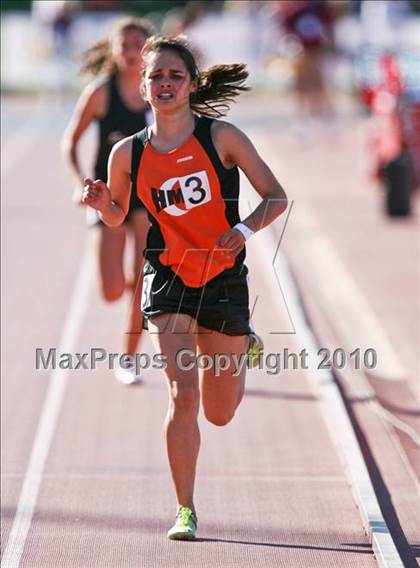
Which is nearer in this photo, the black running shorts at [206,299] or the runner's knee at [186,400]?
the runner's knee at [186,400]

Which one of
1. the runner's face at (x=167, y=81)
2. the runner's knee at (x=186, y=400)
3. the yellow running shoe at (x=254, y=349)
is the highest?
the runner's face at (x=167, y=81)

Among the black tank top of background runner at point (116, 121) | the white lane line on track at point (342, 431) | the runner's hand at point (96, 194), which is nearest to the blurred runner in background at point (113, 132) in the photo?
the black tank top of background runner at point (116, 121)

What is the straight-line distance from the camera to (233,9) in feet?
128

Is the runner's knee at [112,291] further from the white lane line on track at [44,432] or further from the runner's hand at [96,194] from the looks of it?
the runner's hand at [96,194]

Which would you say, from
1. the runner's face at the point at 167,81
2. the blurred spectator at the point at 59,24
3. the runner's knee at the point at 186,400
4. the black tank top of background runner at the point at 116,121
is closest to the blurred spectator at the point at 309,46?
the blurred spectator at the point at 59,24

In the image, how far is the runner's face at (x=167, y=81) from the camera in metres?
6.20

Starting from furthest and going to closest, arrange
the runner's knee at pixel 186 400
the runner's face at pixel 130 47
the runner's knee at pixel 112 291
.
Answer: the runner's knee at pixel 112 291, the runner's face at pixel 130 47, the runner's knee at pixel 186 400

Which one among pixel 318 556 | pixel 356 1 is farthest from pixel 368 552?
pixel 356 1

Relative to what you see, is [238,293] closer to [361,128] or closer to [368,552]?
[368,552]

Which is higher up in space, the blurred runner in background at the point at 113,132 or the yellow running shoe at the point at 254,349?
the blurred runner in background at the point at 113,132

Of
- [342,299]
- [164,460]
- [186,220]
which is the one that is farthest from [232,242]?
[342,299]

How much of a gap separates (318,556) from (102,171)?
3.80 metres

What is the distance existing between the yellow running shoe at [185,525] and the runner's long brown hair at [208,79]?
1767mm

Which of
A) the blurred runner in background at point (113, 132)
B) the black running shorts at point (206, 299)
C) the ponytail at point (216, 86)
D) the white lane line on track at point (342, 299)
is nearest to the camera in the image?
the black running shorts at point (206, 299)
